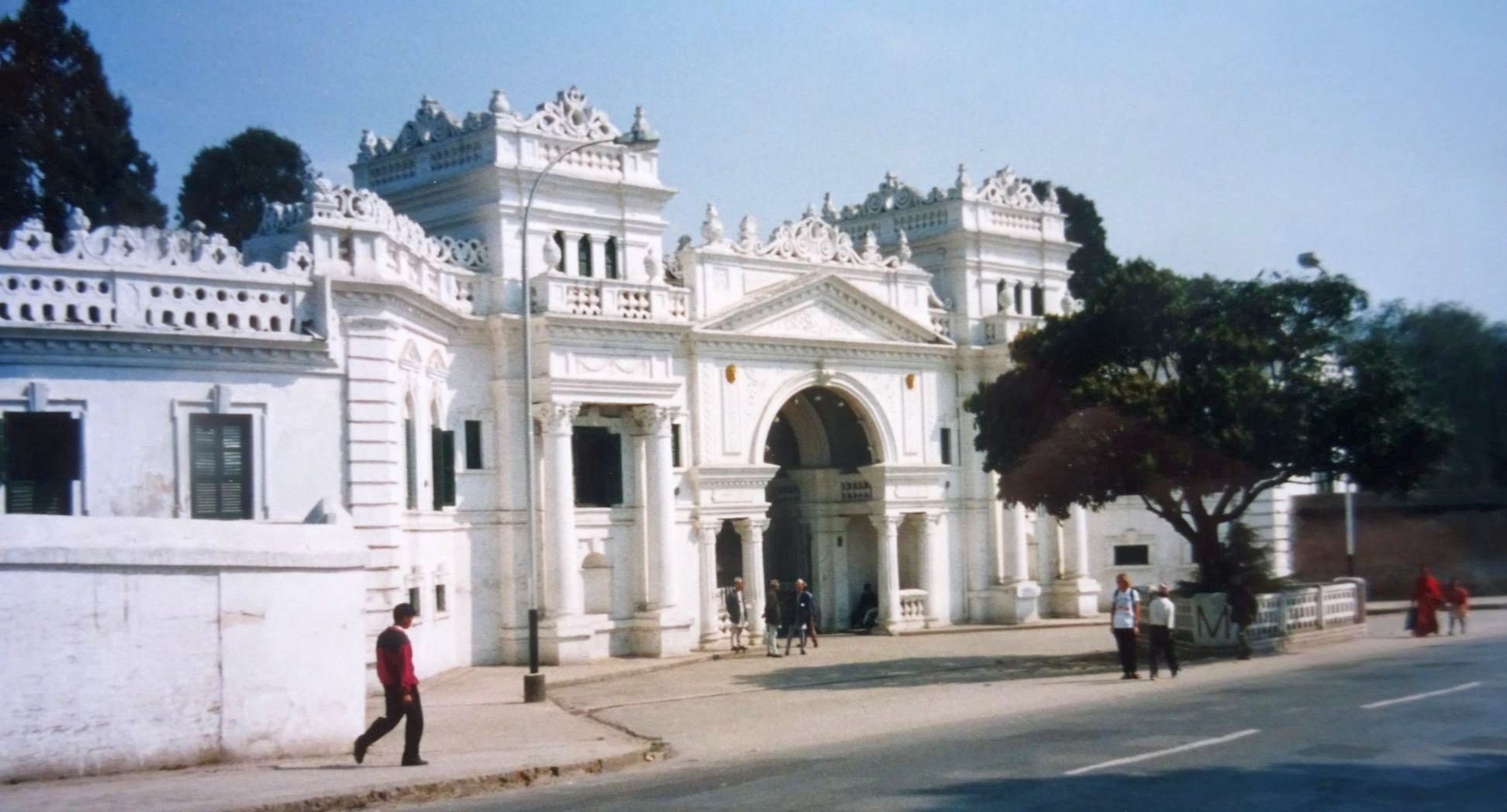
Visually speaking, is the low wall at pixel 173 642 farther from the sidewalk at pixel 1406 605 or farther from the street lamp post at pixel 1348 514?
the sidewalk at pixel 1406 605

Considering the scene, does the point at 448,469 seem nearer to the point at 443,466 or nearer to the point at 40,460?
the point at 443,466

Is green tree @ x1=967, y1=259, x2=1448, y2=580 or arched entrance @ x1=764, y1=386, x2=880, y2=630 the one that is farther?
arched entrance @ x1=764, y1=386, x2=880, y2=630

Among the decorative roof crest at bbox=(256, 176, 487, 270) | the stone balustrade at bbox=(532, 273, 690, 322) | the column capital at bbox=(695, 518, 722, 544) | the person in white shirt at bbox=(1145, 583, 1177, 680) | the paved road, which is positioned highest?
the decorative roof crest at bbox=(256, 176, 487, 270)

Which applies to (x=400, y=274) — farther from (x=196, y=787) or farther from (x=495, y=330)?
(x=196, y=787)

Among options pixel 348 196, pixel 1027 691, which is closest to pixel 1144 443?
pixel 1027 691

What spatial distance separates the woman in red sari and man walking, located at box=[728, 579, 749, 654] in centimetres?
1356

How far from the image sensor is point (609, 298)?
30.0 meters

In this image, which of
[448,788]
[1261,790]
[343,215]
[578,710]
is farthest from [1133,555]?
[448,788]

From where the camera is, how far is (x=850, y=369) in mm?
35188

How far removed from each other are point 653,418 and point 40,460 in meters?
12.9

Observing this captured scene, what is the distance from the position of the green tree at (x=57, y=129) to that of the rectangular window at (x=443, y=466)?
58.6 feet

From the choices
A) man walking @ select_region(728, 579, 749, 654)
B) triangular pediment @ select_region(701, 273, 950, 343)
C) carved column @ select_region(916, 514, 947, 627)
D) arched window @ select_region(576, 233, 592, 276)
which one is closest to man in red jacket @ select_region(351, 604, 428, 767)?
arched window @ select_region(576, 233, 592, 276)

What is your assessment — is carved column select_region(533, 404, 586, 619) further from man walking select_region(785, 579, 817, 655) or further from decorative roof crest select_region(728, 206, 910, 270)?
decorative roof crest select_region(728, 206, 910, 270)

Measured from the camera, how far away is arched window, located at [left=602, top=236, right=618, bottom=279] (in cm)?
3144
